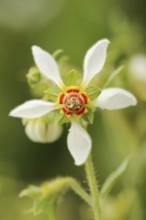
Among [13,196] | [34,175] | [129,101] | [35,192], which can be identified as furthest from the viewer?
[34,175]

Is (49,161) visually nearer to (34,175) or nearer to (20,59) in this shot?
(34,175)

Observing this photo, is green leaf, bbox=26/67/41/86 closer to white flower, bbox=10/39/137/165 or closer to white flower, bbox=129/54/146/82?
white flower, bbox=10/39/137/165

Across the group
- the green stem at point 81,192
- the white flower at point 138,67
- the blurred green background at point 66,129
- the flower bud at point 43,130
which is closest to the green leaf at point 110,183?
the green stem at point 81,192

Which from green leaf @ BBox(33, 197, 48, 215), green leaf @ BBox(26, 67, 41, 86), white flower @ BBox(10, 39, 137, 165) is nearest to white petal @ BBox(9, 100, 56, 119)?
white flower @ BBox(10, 39, 137, 165)

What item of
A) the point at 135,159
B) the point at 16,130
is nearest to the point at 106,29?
the point at 16,130

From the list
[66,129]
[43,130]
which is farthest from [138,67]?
[43,130]

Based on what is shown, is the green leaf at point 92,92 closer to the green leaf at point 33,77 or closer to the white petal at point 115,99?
the white petal at point 115,99
